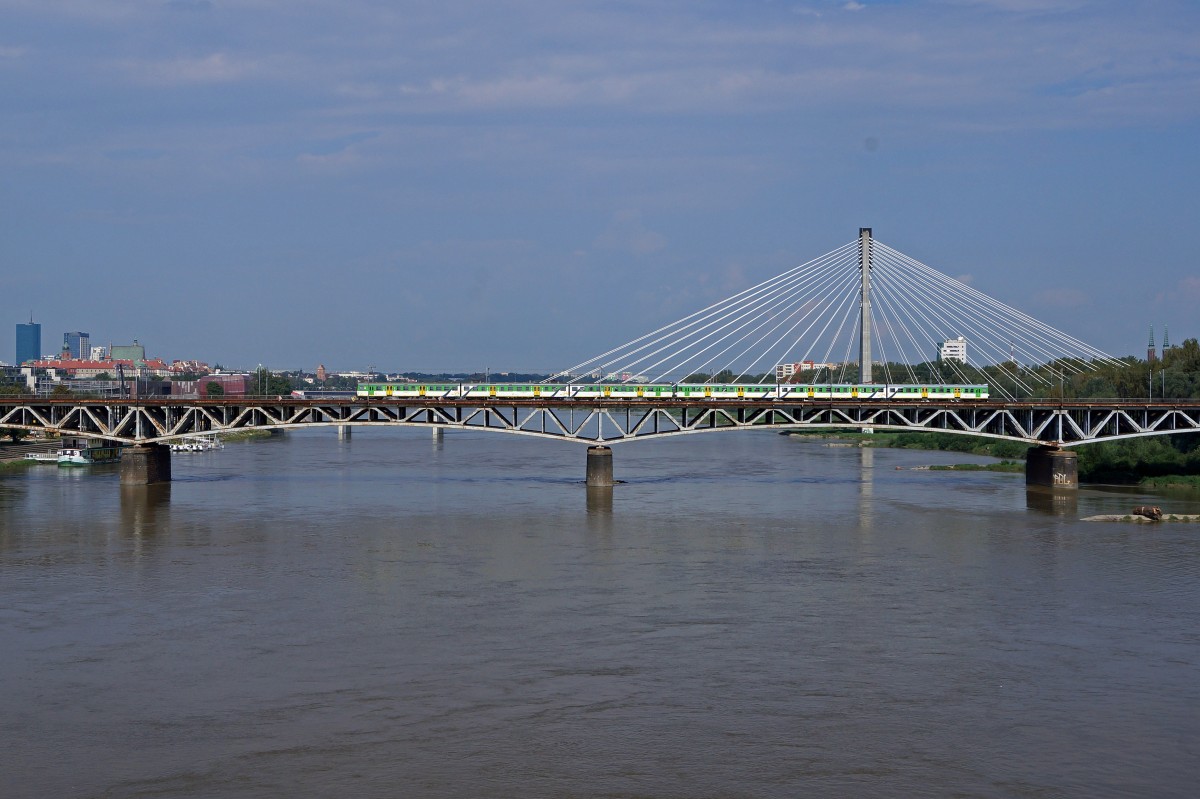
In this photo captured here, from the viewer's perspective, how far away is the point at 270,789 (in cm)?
1634

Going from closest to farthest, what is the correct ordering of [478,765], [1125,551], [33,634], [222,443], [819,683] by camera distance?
[478,765] → [819,683] → [33,634] → [1125,551] → [222,443]

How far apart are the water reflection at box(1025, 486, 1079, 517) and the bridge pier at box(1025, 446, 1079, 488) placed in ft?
1.10

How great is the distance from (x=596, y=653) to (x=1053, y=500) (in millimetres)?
34630

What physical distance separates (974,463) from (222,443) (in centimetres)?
6169

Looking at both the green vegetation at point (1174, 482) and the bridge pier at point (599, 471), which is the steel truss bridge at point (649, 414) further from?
the green vegetation at point (1174, 482)

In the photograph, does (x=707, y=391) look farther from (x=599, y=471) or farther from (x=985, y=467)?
(x=985, y=467)

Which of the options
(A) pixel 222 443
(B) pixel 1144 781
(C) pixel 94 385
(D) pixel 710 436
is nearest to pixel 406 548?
(B) pixel 1144 781

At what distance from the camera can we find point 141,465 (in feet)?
188

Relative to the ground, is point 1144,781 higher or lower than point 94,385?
lower

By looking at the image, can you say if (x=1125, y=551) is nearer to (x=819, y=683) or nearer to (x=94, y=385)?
(x=819, y=683)

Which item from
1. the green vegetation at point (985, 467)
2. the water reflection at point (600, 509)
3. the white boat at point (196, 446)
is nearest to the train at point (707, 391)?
the water reflection at point (600, 509)

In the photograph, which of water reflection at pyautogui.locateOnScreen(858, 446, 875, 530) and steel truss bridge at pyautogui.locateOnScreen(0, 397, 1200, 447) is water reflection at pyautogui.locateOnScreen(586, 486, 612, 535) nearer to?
steel truss bridge at pyautogui.locateOnScreen(0, 397, 1200, 447)

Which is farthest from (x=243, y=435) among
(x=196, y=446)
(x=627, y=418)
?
(x=627, y=418)

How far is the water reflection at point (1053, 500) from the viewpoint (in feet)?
157
